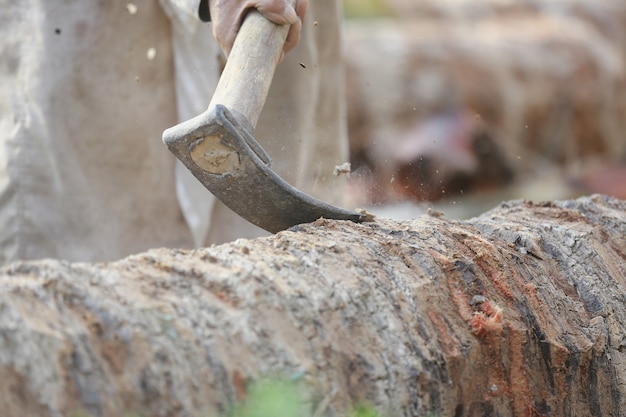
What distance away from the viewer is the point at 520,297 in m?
1.76

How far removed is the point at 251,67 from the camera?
1981 mm

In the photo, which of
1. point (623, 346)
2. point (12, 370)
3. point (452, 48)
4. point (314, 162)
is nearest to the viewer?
point (12, 370)

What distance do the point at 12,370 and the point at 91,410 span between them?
0.40 ft

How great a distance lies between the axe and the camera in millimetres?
1761

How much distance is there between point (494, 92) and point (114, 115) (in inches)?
187

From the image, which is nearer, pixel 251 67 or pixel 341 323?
pixel 341 323

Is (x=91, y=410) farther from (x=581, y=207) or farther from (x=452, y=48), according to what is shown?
(x=452, y=48)

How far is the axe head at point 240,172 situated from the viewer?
5.75ft

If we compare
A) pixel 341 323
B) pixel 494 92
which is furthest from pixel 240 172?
pixel 494 92

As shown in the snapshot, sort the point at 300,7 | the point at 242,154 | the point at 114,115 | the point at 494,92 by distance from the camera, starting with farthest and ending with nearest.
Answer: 1. the point at 494,92
2. the point at 114,115
3. the point at 300,7
4. the point at 242,154

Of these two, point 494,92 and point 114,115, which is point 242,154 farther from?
point 494,92

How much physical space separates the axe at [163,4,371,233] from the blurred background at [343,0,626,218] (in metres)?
4.26

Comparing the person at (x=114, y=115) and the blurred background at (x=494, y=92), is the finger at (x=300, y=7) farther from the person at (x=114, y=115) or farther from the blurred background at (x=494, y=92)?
the blurred background at (x=494, y=92)

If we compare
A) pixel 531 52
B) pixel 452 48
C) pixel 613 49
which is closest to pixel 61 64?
pixel 452 48
